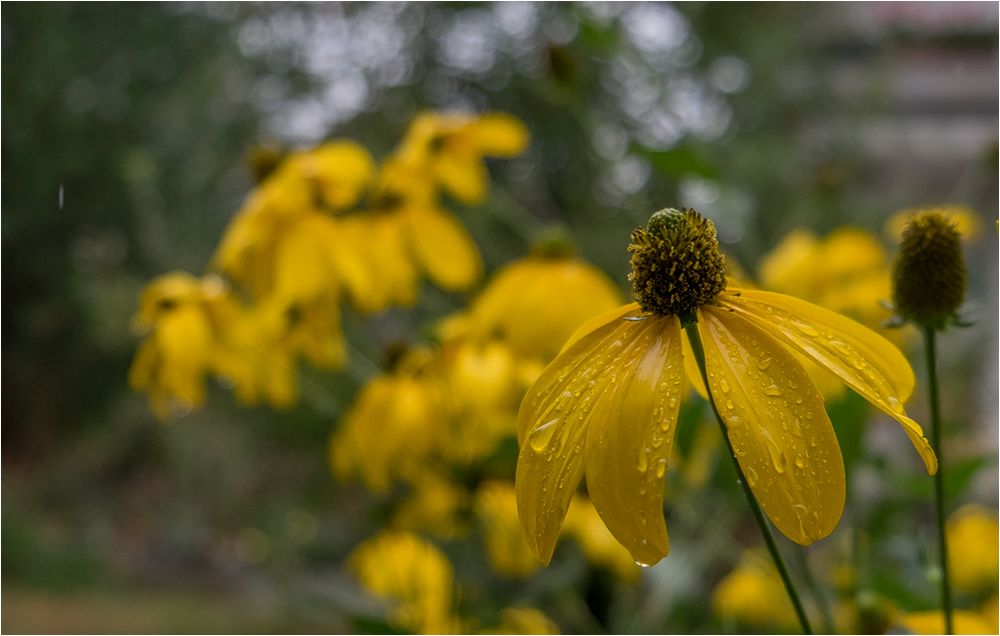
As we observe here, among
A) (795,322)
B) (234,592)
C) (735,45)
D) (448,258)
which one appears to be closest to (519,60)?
(735,45)

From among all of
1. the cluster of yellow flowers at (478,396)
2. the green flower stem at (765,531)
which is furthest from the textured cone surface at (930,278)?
the cluster of yellow flowers at (478,396)

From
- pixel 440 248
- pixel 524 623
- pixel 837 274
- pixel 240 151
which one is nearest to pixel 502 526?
pixel 524 623

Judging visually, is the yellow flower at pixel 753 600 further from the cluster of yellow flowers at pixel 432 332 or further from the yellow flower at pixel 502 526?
the yellow flower at pixel 502 526

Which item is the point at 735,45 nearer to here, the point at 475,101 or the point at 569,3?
the point at 475,101

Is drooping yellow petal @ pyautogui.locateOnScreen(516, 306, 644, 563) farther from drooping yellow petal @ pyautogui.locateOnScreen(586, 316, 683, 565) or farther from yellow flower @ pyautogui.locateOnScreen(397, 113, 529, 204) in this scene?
yellow flower @ pyautogui.locateOnScreen(397, 113, 529, 204)

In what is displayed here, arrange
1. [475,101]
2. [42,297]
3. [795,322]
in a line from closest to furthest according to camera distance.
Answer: [795,322]
[475,101]
[42,297]

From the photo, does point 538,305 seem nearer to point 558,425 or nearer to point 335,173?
point 335,173

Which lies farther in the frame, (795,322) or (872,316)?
(872,316)
